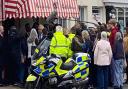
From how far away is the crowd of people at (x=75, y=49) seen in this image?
43.9 ft

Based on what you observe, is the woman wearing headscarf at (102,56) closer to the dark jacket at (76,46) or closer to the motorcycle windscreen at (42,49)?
the dark jacket at (76,46)

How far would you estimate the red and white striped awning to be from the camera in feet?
50.0

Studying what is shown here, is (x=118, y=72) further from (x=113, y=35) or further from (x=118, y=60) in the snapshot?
(x=113, y=35)

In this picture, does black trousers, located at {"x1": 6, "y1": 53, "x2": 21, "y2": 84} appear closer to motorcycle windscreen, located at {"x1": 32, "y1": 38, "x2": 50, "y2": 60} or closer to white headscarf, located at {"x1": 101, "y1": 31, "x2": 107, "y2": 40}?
motorcycle windscreen, located at {"x1": 32, "y1": 38, "x2": 50, "y2": 60}

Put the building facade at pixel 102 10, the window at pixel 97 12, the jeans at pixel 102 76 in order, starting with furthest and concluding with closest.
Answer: the window at pixel 97 12
the building facade at pixel 102 10
the jeans at pixel 102 76

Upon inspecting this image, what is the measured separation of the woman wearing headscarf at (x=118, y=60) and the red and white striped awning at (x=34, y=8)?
3.40m

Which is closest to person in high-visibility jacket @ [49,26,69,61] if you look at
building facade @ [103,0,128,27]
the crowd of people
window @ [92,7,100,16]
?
the crowd of people

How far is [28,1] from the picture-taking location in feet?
50.9

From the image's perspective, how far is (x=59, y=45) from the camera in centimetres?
1313

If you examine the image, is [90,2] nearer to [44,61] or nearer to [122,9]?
[122,9]

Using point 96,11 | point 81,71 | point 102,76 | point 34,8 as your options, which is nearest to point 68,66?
point 81,71

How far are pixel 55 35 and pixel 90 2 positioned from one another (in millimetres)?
10491

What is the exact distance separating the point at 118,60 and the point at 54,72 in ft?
7.41

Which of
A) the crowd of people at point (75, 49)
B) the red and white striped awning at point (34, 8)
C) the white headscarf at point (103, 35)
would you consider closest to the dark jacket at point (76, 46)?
the crowd of people at point (75, 49)
